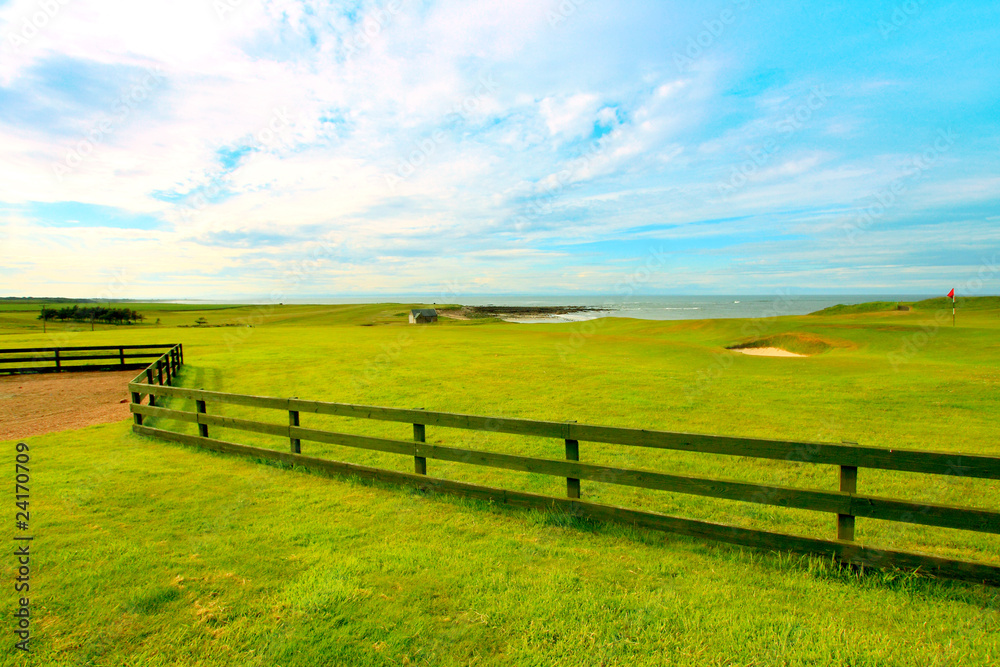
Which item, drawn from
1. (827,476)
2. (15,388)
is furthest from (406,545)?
(15,388)

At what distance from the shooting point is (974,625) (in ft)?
12.0

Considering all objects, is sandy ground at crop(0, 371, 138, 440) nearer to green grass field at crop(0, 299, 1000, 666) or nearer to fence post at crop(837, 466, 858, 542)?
green grass field at crop(0, 299, 1000, 666)

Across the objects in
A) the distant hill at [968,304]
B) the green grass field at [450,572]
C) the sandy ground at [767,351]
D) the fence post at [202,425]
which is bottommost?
the sandy ground at [767,351]

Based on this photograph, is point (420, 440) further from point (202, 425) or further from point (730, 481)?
point (202, 425)

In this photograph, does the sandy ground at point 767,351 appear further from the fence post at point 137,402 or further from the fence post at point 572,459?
the fence post at point 137,402

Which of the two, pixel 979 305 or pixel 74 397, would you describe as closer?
pixel 74 397

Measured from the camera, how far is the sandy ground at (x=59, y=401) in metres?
12.1

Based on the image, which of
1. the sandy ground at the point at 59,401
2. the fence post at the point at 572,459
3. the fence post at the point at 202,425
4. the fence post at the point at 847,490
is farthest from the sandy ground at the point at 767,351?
the sandy ground at the point at 59,401

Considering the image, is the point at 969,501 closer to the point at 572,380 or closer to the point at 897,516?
the point at 897,516

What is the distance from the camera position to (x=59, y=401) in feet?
50.9

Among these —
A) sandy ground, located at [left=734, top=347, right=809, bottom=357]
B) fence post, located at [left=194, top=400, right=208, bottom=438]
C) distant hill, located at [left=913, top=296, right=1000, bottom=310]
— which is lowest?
sandy ground, located at [left=734, top=347, right=809, bottom=357]

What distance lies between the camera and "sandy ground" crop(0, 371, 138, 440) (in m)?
12.1

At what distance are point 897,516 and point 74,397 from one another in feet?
73.5

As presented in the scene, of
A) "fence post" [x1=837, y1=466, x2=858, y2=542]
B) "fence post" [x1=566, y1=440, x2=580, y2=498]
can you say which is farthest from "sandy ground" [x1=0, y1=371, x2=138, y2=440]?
"fence post" [x1=837, y1=466, x2=858, y2=542]
